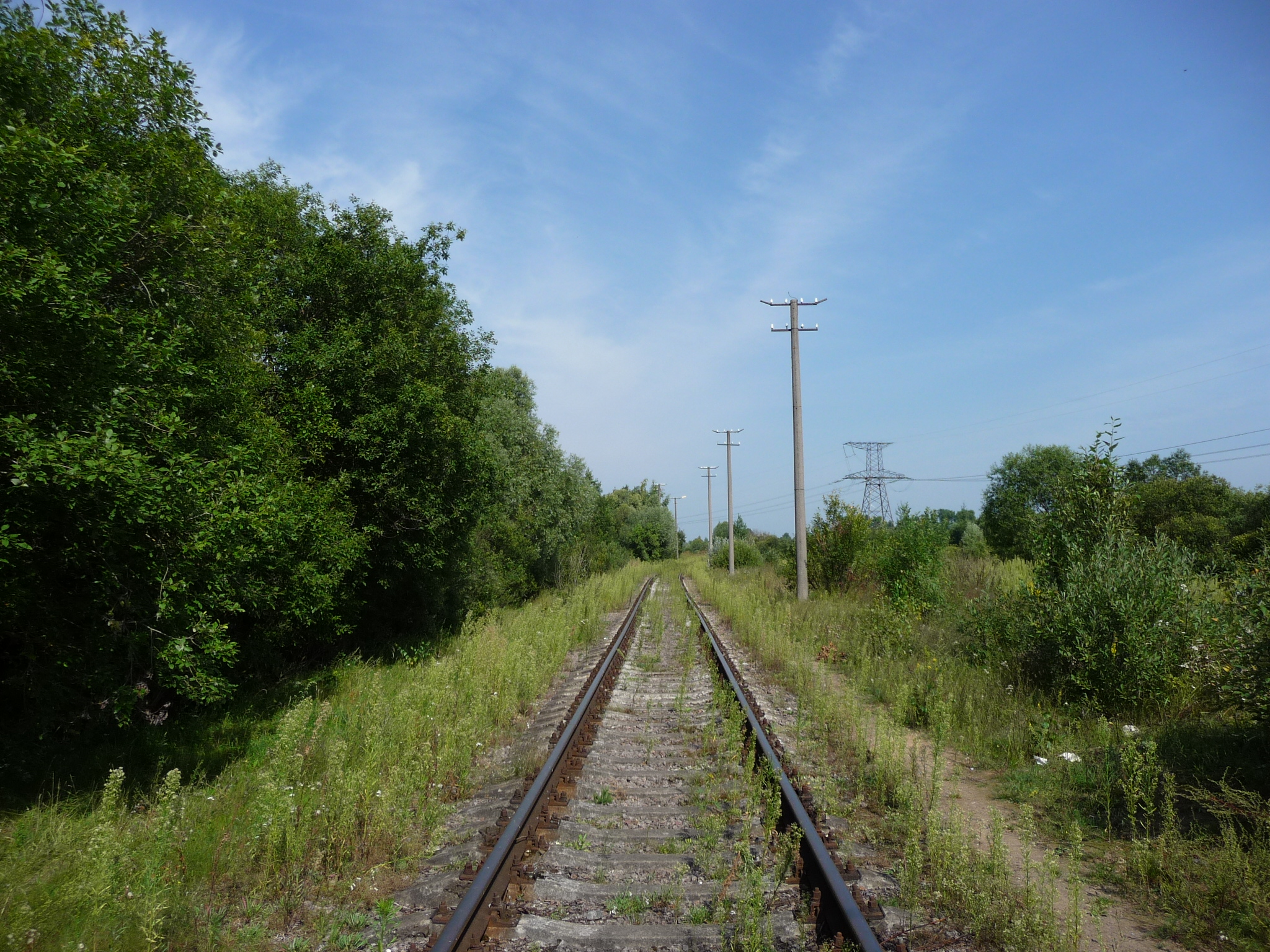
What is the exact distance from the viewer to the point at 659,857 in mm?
4555

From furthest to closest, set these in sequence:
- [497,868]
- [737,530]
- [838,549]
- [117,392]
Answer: [737,530]
[838,549]
[117,392]
[497,868]

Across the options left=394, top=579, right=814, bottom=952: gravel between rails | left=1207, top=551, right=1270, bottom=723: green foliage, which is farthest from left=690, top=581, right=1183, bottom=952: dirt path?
left=1207, top=551, right=1270, bottom=723: green foliage

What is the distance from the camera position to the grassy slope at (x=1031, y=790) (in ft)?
12.9

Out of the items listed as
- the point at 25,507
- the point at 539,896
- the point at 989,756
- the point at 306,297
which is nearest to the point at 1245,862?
the point at 989,756

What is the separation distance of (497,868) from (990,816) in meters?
3.71

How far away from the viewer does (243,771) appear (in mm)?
6438

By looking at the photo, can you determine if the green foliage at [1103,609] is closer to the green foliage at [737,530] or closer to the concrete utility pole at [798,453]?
the concrete utility pole at [798,453]

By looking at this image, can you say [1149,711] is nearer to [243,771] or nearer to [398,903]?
[398,903]

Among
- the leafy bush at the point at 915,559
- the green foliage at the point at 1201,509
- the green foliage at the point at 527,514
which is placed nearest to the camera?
the leafy bush at the point at 915,559

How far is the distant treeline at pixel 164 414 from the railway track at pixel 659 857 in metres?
3.08

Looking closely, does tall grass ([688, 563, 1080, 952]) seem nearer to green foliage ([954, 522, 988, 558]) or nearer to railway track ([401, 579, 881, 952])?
railway track ([401, 579, 881, 952])

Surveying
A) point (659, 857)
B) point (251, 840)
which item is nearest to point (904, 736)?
point (659, 857)

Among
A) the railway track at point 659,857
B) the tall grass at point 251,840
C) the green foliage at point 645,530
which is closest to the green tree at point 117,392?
the tall grass at point 251,840

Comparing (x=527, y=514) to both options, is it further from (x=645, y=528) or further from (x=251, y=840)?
(x=645, y=528)
